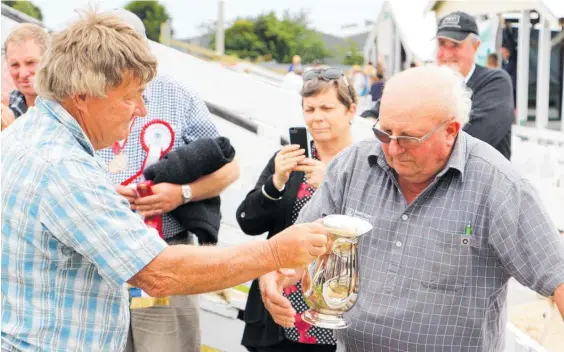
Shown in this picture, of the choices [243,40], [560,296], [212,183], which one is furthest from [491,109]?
[243,40]

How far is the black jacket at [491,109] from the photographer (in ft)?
17.1

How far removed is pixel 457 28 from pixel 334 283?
10.7 ft

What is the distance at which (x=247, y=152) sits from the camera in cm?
667

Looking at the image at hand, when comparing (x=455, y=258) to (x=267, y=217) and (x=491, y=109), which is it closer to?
(x=267, y=217)

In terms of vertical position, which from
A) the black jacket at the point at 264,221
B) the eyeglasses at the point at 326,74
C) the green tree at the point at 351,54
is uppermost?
the eyeglasses at the point at 326,74

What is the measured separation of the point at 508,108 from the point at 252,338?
230 cm

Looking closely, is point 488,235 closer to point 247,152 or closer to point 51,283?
point 51,283

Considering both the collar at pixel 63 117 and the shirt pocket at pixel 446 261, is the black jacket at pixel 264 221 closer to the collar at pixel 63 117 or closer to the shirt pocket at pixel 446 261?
the shirt pocket at pixel 446 261

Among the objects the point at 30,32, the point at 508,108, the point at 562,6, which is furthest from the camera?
the point at 562,6

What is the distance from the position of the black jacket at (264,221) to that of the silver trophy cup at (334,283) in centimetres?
115

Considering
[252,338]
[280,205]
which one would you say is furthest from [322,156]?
[252,338]

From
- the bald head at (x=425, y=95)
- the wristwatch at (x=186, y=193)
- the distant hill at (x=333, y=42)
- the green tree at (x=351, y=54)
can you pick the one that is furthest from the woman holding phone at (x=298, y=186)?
the distant hill at (x=333, y=42)

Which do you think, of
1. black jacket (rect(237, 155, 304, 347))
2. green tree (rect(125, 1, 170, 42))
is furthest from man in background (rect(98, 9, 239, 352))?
green tree (rect(125, 1, 170, 42))

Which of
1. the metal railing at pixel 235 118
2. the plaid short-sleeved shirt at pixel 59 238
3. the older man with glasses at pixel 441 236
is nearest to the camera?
the plaid short-sleeved shirt at pixel 59 238
